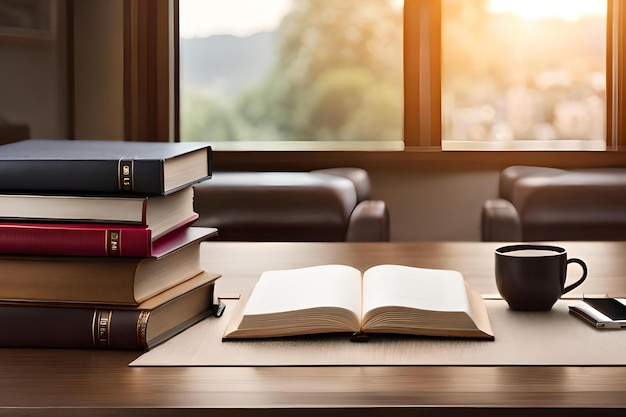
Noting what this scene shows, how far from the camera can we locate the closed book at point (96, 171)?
98 centimetres

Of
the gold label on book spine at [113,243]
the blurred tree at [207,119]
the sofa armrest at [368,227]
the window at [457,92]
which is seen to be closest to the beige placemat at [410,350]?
the gold label on book spine at [113,243]

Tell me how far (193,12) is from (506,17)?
4.72 feet

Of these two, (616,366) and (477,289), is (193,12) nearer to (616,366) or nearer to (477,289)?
(477,289)

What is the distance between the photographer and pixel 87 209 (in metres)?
1.00

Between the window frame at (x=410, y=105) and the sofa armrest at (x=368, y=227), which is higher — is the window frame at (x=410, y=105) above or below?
above

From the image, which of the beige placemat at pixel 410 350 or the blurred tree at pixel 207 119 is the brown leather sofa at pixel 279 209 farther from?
the beige placemat at pixel 410 350

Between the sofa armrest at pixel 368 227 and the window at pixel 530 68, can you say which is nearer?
the sofa armrest at pixel 368 227

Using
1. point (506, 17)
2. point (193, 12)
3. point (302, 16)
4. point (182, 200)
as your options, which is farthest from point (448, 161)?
point (182, 200)

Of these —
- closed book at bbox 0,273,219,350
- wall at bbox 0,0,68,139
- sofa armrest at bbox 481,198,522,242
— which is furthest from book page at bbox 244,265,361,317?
wall at bbox 0,0,68,139

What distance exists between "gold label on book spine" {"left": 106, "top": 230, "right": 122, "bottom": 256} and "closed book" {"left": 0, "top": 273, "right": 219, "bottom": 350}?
65 mm

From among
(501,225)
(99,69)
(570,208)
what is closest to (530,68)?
(570,208)

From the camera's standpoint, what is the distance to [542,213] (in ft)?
10.1

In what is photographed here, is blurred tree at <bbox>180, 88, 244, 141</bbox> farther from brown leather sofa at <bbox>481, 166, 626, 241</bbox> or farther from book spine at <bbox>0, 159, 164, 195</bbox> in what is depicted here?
book spine at <bbox>0, 159, 164, 195</bbox>

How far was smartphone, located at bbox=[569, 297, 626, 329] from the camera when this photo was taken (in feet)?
3.46
